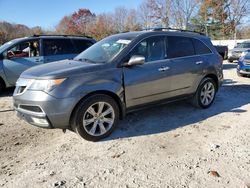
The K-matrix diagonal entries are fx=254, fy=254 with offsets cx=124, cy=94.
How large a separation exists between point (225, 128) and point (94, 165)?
2.57 m

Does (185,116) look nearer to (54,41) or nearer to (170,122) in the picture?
(170,122)

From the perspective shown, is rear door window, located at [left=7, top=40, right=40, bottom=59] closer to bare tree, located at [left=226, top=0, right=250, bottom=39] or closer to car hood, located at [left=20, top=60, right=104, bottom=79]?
car hood, located at [left=20, top=60, right=104, bottom=79]

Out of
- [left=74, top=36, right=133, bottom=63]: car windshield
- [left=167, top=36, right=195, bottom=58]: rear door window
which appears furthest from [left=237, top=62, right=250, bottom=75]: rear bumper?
[left=74, top=36, right=133, bottom=63]: car windshield

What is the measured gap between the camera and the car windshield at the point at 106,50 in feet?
14.6

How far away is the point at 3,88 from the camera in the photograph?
7895mm

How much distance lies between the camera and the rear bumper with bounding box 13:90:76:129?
3699 millimetres

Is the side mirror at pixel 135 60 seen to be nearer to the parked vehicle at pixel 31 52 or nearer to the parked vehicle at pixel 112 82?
the parked vehicle at pixel 112 82

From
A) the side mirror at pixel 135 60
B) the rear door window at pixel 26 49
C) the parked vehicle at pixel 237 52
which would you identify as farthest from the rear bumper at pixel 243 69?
the rear door window at pixel 26 49

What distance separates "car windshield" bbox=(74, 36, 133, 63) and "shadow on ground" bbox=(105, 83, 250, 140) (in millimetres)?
1308

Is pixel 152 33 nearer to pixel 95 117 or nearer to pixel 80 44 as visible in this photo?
pixel 95 117

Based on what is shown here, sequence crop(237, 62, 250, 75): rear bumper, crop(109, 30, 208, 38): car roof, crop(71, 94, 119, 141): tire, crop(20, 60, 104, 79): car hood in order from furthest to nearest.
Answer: crop(237, 62, 250, 75): rear bumper < crop(109, 30, 208, 38): car roof < crop(71, 94, 119, 141): tire < crop(20, 60, 104, 79): car hood

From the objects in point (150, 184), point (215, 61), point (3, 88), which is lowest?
point (150, 184)

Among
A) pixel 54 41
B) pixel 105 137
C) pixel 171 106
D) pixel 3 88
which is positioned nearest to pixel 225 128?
pixel 171 106

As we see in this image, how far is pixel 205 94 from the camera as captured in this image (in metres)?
5.80
